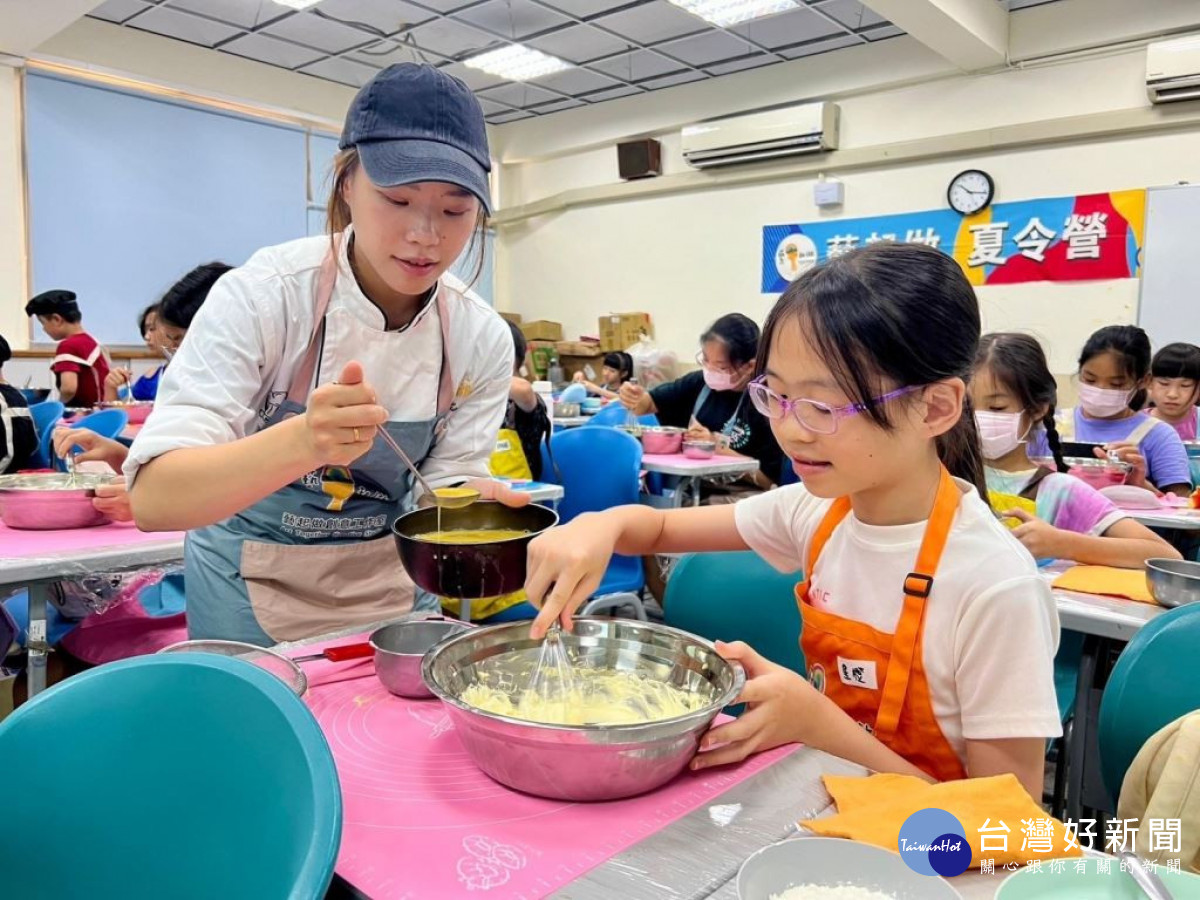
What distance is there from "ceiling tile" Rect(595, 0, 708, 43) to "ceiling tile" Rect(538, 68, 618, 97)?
105 cm

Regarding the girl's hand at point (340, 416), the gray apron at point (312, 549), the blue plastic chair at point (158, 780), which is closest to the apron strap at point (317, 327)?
the gray apron at point (312, 549)

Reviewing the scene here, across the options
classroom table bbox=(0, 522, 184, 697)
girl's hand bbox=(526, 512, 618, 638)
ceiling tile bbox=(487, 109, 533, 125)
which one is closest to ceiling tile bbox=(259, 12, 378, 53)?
ceiling tile bbox=(487, 109, 533, 125)

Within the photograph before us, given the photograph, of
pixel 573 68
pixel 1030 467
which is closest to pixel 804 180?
pixel 573 68

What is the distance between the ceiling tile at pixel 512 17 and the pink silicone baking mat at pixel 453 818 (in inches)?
274

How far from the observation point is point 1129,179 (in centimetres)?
643

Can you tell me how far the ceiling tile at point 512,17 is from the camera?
6.85m

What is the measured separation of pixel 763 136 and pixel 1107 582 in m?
6.88

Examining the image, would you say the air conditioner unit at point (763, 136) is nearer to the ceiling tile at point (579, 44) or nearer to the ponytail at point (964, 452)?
the ceiling tile at point (579, 44)

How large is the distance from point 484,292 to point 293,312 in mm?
9501

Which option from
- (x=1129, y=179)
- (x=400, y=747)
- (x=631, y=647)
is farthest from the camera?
(x=1129, y=179)

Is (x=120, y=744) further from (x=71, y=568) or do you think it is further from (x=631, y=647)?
(x=71, y=568)

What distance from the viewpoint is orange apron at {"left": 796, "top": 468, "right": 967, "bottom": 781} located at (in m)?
1.25

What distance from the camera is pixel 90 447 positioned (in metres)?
2.66

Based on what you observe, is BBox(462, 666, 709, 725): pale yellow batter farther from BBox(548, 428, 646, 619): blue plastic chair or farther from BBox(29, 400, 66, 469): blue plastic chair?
BBox(29, 400, 66, 469): blue plastic chair
